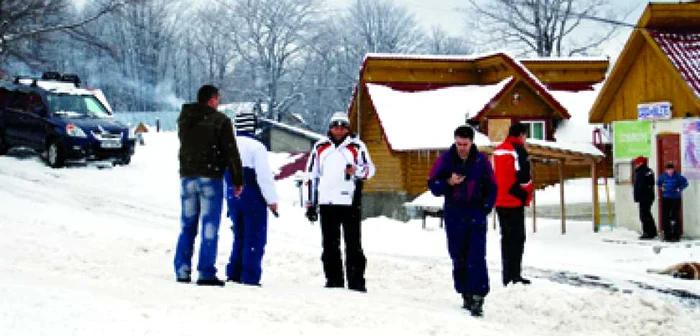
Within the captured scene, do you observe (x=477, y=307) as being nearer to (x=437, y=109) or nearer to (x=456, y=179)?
(x=456, y=179)

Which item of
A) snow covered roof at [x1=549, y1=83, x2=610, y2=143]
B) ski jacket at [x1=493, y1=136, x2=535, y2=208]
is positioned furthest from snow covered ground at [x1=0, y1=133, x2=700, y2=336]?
snow covered roof at [x1=549, y1=83, x2=610, y2=143]

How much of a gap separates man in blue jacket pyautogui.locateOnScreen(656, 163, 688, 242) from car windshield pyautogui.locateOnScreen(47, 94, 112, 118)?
43.4 feet

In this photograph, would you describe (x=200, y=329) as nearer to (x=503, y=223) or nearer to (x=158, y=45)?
(x=503, y=223)

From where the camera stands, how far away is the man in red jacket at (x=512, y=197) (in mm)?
9820

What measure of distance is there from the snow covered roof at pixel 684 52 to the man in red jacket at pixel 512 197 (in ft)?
28.4

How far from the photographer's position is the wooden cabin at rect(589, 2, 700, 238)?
57.6 ft

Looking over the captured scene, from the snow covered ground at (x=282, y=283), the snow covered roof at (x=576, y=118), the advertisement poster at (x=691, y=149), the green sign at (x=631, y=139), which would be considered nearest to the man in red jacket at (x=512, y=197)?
the snow covered ground at (x=282, y=283)

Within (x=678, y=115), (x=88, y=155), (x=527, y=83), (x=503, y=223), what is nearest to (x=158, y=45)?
(x=527, y=83)

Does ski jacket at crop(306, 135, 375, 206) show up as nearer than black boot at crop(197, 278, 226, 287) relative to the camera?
No

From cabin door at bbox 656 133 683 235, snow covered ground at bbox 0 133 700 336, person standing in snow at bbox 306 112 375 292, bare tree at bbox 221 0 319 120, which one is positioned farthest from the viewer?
bare tree at bbox 221 0 319 120

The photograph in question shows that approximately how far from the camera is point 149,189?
20.4m

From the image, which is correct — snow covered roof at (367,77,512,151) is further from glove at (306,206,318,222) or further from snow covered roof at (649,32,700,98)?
glove at (306,206,318,222)

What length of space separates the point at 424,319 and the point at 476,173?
5.68 feet

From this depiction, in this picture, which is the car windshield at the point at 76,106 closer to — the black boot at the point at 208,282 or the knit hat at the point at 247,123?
the knit hat at the point at 247,123
